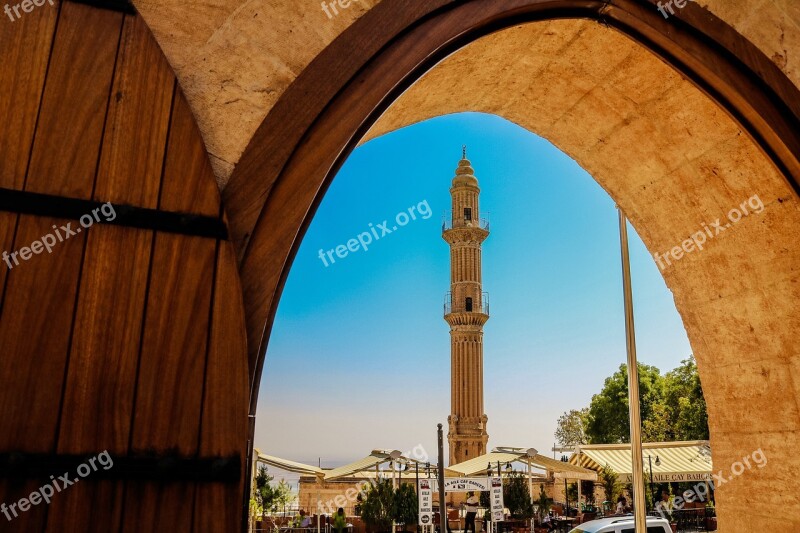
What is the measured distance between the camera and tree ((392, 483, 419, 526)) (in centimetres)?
1270

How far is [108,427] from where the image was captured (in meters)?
1.55

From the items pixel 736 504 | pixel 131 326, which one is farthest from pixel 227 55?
pixel 736 504

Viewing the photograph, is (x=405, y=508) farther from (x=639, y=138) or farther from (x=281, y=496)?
(x=639, y=138)

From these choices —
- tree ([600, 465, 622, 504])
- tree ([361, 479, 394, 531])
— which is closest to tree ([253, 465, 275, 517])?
tree ([361, 479, 394, 531])

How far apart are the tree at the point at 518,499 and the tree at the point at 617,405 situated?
2448 centimetres

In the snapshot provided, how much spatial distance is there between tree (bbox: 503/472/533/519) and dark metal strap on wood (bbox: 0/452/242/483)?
1344 cm

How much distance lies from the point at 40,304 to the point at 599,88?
3.08 metres

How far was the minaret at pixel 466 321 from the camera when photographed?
37.0 m

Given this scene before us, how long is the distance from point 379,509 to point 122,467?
12262mm

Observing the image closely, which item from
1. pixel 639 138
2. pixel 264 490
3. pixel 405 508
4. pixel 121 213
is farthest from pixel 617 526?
pixel 264 490

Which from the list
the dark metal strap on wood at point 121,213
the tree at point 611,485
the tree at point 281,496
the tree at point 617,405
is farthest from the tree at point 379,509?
the tree at point 617,405

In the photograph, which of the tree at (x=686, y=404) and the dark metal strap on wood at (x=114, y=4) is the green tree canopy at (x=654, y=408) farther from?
the dark metal strap on wood at (x=114, y=4)

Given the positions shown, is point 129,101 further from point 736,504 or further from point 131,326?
point 736,504

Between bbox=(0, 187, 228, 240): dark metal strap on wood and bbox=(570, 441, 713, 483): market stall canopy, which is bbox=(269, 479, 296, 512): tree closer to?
bbox=(570, 441, 713, 483): market stall canopy
